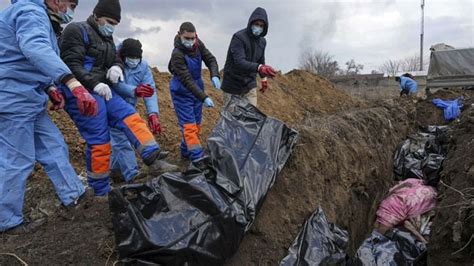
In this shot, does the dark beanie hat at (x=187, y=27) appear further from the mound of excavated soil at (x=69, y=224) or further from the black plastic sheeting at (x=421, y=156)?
the black plastic sheeting at (x=421, y=156)

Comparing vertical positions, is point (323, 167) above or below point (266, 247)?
above

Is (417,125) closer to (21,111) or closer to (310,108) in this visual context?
(310,108)

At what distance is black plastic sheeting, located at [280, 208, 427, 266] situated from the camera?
3088mm

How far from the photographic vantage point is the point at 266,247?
124 inches

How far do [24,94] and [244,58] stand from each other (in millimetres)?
2894

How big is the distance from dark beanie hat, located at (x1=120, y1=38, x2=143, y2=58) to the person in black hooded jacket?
1.30 metres

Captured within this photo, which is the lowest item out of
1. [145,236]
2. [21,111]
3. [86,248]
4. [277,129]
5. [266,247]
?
[266,247]

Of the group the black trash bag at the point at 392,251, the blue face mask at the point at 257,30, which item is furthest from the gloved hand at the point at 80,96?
the blue face mask at the point at 257,30

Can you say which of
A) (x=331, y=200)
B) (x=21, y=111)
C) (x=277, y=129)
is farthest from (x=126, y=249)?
(x=331, y=200)

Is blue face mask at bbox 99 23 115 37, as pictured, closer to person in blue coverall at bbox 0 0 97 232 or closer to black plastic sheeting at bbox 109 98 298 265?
person in blue coverall at bbox 0 0 97 232

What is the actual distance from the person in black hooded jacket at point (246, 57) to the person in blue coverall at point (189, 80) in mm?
286

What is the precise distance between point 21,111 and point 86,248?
3.72ft

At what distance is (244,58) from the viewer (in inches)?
210

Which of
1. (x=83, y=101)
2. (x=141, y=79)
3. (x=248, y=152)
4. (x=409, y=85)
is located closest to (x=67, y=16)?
(x=83, y=101)
